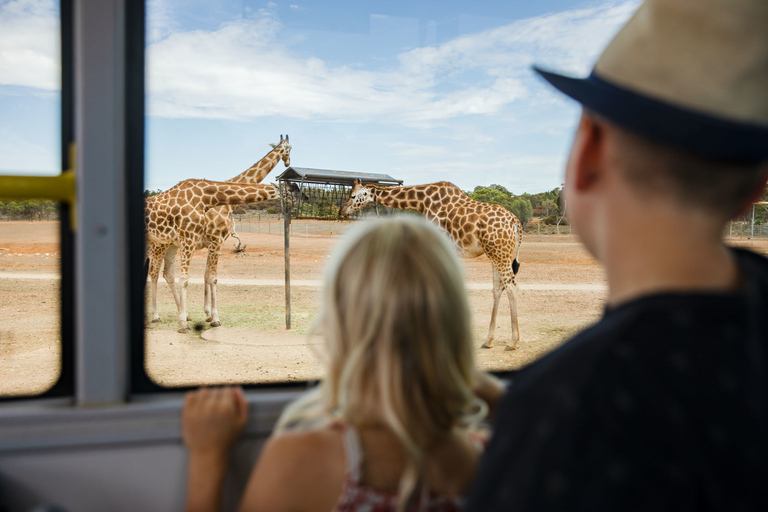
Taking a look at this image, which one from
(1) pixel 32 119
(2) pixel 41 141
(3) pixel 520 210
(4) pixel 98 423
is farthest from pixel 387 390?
(3) pixel 520 210

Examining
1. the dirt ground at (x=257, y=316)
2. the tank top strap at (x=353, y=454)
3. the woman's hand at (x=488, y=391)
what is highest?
the woman's hand at (x=488, y=391)

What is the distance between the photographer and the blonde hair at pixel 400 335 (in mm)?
512

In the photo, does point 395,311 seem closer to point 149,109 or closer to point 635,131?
point 635,131

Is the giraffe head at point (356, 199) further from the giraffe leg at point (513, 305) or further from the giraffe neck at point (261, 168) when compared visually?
the giraffe leg at point (513, 305)

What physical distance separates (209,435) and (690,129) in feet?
2.09

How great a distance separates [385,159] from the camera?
590 centimetres

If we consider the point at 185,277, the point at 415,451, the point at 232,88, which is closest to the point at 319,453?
the point at 415,451

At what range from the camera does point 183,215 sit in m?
4.65

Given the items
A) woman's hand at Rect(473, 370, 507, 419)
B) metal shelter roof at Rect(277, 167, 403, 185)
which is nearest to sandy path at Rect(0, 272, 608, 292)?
metal shelter roof at Rect(277, 167, 403, 185)

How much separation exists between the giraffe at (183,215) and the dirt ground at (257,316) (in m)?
0.82

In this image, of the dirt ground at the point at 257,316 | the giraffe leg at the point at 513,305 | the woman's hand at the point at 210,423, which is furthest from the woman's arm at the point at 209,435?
the giraffe leg at the point at 513,305

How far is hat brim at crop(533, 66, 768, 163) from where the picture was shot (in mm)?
314

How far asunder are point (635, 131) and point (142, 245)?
0.69 meters

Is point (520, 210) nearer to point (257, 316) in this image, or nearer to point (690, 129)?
point (257, 316)
